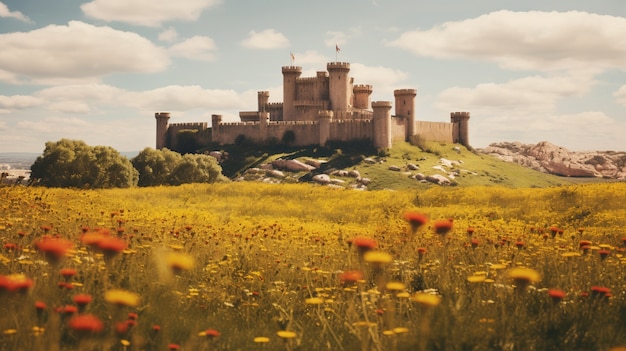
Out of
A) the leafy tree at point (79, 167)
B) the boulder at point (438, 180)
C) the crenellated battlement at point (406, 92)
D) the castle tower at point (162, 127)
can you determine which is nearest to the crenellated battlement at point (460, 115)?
the crenellated battlement at point (406, 92)

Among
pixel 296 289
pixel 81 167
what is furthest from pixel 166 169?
pixel 296 289

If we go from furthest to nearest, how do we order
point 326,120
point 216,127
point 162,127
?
point 162,127
point 216,127
point 326,120

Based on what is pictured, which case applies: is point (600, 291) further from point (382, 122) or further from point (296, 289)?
point (382, 122)

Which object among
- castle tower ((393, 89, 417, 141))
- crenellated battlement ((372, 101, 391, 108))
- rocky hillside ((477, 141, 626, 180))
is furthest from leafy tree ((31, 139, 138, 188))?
rocky hillside ((477, 141, 626, 180))

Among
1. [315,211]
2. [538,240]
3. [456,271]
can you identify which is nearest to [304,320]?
[456,271]

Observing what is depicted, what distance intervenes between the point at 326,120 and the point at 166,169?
103ft

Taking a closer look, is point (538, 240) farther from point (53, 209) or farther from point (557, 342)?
point (53, 209)

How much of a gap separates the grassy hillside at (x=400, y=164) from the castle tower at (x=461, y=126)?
6.49 meters

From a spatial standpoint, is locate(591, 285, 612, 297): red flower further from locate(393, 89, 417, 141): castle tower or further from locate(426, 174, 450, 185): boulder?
locate(393, 89, 417, 141): castle tower

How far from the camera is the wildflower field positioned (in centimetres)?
497

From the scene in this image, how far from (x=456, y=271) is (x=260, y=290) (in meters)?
3.08

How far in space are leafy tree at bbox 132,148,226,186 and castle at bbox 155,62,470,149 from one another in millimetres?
28659

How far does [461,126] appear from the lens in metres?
91.5

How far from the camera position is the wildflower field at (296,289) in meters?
4.97
